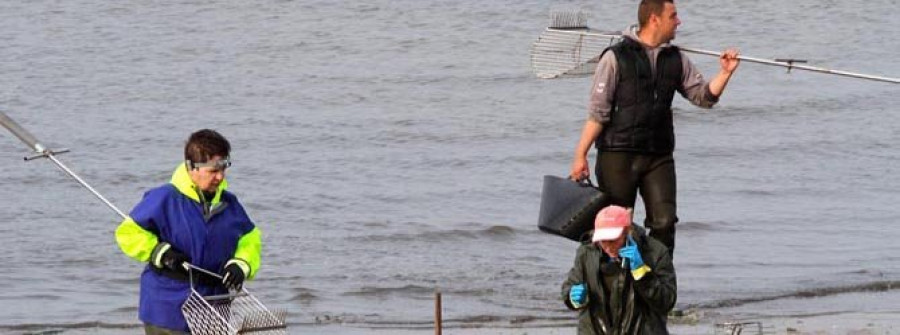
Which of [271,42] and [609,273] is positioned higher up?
[609,273]

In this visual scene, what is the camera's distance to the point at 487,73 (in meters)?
25.0

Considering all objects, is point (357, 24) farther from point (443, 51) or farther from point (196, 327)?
point (196, 327)

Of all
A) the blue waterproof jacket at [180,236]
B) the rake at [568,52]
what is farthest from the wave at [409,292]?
the blue waterproof jacket at [180,236]

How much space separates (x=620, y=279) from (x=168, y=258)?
1.64 m

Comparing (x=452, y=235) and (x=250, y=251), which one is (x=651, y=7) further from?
→ (x=452, y=235)

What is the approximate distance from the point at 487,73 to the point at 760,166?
6.91 meters

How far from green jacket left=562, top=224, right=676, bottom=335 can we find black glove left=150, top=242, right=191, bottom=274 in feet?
4.67

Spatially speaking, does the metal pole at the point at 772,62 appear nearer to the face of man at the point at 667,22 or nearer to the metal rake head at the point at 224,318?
the face of man at the point at 667,22

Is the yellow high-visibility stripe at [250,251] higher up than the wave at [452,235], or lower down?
higher up

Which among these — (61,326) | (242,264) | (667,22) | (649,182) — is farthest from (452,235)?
(242,264)

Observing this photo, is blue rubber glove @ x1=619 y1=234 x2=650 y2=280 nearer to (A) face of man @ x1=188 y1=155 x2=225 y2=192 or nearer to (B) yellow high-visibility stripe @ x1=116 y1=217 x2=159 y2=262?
(A) face of man @ x1=188 y1=155 x2=225 y2=192

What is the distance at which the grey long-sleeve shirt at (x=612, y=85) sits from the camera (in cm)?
830

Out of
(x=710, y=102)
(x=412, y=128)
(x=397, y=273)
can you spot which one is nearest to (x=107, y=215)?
(x=397, y=273)

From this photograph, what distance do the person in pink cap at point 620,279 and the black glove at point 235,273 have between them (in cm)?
121
